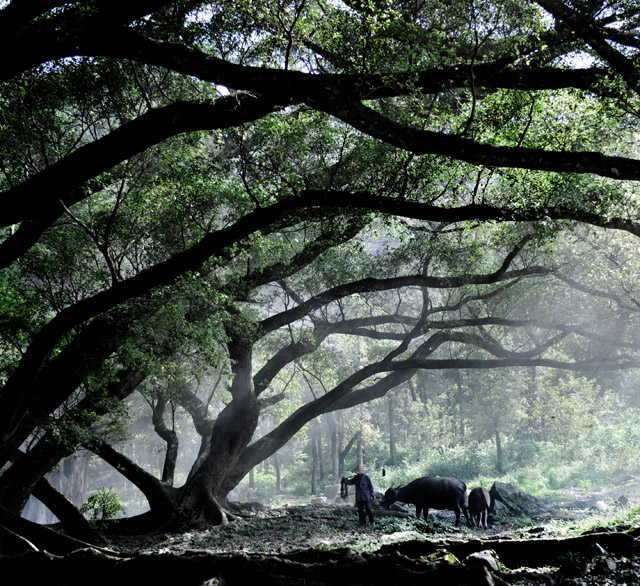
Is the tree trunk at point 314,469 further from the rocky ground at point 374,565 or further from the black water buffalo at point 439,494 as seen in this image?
the rocky ground at point 374,565

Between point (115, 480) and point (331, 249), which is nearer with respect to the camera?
point (331, 249)

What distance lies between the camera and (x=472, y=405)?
38281mm

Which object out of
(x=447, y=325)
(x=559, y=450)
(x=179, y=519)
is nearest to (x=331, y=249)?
(x=447, y=325)

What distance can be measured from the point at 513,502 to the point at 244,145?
15.6 meters

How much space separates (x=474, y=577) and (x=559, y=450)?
34673 mm

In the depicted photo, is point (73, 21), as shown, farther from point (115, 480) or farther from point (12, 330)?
point (115, 480)

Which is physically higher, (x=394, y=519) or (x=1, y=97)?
(x=1, y=97)

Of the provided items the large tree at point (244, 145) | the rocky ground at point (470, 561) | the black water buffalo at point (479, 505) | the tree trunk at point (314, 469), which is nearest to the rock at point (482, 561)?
the rocky ground at point (470, 561)

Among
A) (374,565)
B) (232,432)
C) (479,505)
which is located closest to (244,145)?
(374,565)

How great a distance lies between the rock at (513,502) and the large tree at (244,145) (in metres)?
9.41

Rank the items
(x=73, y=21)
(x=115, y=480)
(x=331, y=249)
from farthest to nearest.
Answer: (x=115, y=480) → (x=331, y=249) → (x=73, y=21)

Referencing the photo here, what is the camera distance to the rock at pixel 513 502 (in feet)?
59.2

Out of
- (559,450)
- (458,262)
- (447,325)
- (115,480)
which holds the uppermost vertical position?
(458,262)

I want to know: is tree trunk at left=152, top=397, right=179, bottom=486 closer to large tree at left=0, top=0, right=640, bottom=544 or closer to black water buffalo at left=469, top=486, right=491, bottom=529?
large tree at left=0, top=0, right=640, bottom=544
